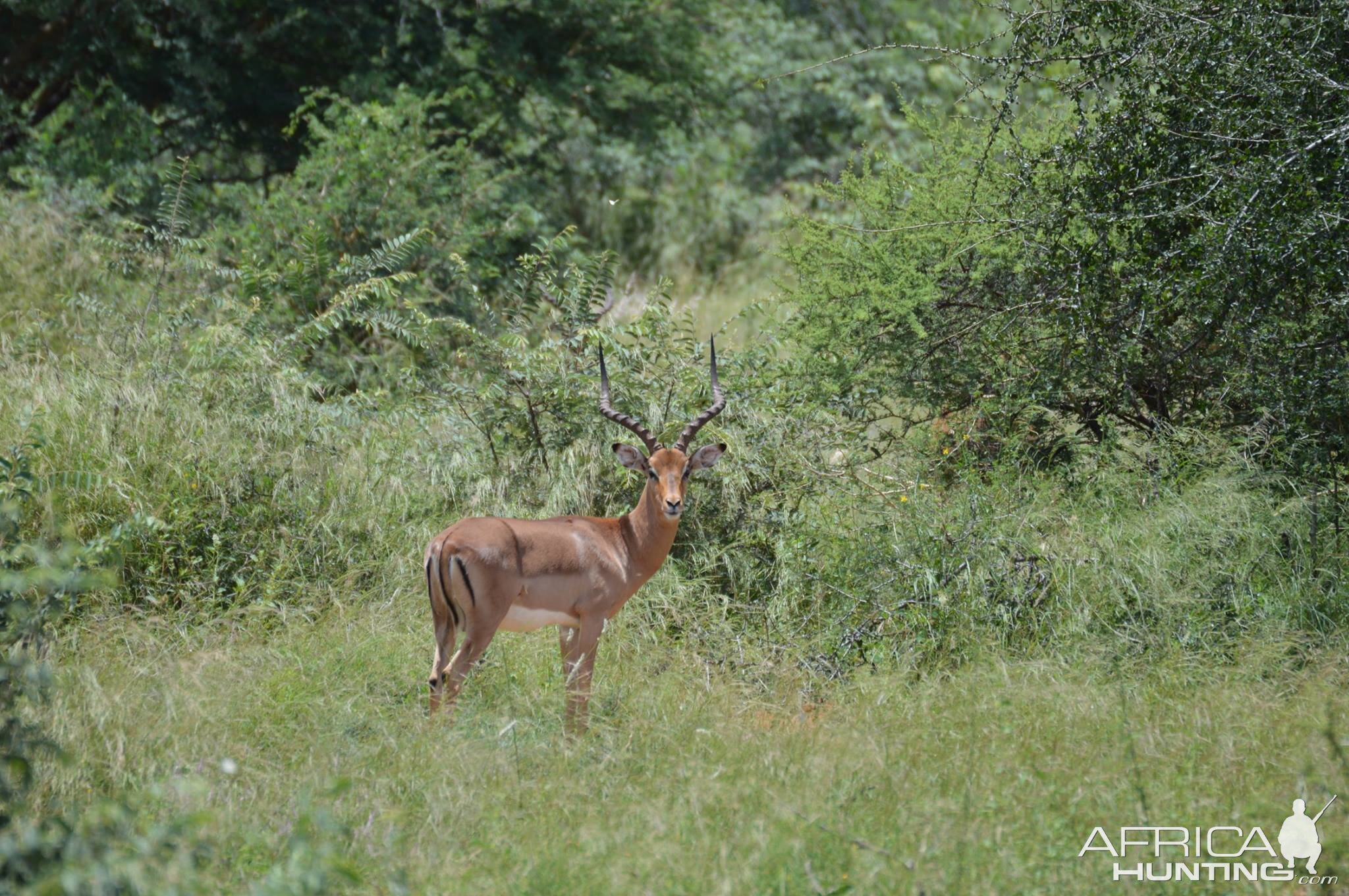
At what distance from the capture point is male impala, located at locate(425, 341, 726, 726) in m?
5.71

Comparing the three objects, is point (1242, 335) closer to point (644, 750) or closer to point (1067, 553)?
point (1067, 553)

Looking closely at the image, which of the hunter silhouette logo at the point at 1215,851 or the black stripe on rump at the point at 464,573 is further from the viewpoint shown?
the black stripe on rump at the point at 464,573

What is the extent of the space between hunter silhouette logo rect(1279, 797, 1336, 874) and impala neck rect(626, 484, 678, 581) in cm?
297

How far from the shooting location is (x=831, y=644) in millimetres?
6531

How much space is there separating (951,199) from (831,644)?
328 cm

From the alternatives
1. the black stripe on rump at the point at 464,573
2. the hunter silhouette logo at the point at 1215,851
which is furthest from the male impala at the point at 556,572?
the hunter silhouette logo at the point at 1215,851

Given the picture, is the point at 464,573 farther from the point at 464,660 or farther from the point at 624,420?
the point at 624,420

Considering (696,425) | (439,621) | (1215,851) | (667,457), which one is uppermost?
(696,425)

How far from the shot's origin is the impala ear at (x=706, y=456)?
6.72 meters

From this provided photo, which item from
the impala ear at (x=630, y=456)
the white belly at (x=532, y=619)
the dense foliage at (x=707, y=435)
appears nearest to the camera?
the dense foliage at (x=707, y=435)

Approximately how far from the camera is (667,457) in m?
6.45

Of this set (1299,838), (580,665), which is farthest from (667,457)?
(1299,838)

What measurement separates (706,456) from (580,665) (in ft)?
4.82

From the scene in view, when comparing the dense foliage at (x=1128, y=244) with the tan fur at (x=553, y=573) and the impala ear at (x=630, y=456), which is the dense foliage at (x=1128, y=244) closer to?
the impala ear at (x=630, y=456)
